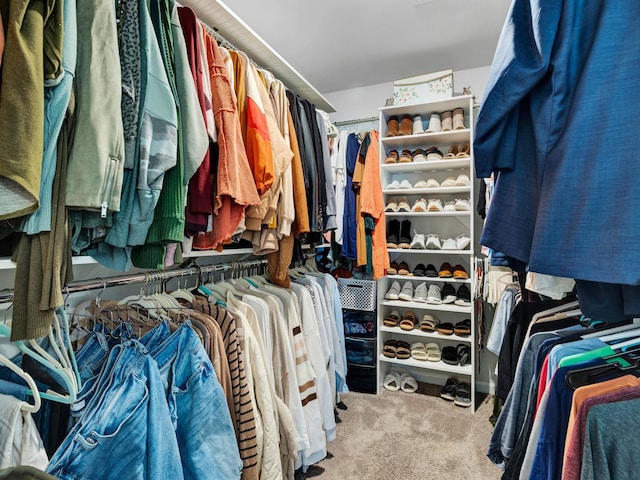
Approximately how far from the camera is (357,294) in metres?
2.64

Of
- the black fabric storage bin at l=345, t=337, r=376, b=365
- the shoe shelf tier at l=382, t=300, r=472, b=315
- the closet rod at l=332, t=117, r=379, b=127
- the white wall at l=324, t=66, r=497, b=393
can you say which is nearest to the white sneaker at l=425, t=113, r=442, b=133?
the white wall at l=324, t=66, r=497, b=393

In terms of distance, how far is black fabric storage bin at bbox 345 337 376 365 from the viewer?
103 inches

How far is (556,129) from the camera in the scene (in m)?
0.64

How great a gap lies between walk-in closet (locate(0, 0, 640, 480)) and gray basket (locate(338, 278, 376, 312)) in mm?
550

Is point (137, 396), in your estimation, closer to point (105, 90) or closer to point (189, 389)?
point (189, 389)

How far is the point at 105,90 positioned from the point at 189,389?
81 centimetres

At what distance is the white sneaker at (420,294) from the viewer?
2.59m

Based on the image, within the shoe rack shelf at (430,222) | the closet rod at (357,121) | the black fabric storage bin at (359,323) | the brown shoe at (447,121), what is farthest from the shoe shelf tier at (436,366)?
the closet rod at (357,121)

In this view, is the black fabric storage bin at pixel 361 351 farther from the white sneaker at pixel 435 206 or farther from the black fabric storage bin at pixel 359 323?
the white sneaker at pixel 435 206

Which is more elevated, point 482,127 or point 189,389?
point 482,127

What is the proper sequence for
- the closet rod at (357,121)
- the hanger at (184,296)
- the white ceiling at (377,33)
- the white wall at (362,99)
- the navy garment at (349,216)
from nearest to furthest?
the hanger at (184,296), the white ceiling at (377,33), the navy garment at (349,216), the closet rod at (357,121), the white wall at (362,99)

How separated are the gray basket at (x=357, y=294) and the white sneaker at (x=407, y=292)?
22 centimetres

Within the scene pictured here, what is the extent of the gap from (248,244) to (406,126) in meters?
1.57

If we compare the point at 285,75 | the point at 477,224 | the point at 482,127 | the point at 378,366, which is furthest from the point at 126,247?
the point at 477,224
